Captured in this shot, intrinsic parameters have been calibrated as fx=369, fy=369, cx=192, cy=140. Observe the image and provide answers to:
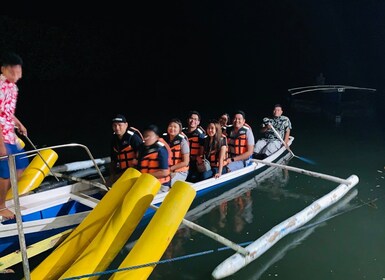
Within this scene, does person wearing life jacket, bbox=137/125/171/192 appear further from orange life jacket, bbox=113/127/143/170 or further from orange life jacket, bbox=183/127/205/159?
orange life jacket, bbox=183/127/205/159

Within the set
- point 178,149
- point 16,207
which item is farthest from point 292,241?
point 16,207

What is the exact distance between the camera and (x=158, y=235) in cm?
391

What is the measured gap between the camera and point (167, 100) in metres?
20.5

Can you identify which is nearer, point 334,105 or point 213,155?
point 213,155

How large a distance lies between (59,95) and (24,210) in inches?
675

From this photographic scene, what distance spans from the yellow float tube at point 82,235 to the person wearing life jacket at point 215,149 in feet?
8.07

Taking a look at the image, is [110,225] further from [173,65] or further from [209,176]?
[173,65]

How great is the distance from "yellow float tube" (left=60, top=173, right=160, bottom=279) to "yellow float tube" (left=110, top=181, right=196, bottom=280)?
0.70ft

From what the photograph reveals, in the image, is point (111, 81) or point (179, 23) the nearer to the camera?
point (111, 81)

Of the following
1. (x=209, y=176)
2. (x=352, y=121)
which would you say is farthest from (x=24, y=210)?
(x=352, y=121)

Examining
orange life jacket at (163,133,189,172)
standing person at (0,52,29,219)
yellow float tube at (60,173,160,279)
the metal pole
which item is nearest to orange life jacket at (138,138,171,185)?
orange life jacket at (163,133,189,172)

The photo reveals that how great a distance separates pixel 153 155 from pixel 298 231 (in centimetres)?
255

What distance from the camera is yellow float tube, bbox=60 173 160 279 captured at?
3.78m

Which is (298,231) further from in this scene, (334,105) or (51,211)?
(334,105)
